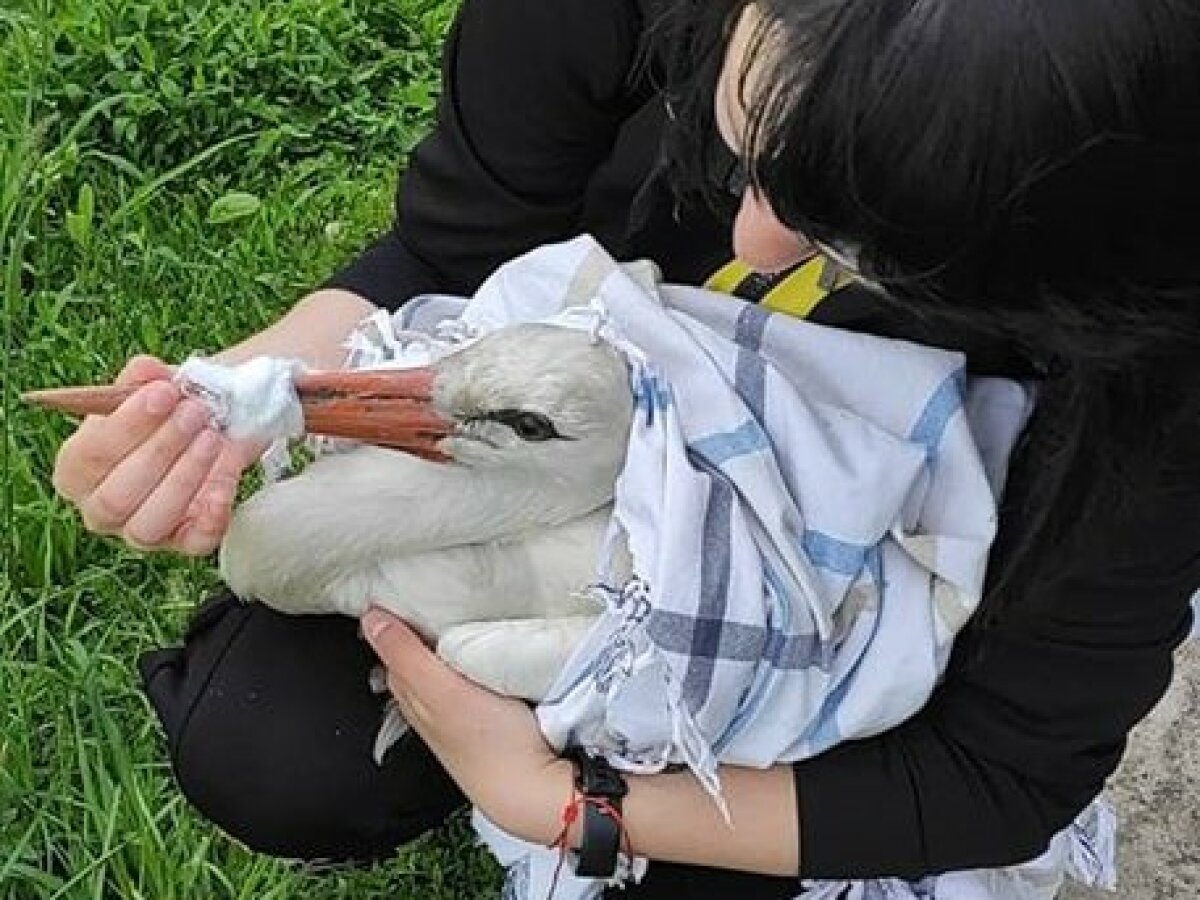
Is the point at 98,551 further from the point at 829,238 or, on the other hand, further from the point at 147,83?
the point at 829,238

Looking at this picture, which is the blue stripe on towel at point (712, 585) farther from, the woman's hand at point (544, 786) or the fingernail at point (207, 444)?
the fingernail at point (207, 444)

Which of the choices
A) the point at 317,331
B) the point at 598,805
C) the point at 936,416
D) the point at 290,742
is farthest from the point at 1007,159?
the point at 290,742

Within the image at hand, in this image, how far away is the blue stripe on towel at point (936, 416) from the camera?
1.42 metres

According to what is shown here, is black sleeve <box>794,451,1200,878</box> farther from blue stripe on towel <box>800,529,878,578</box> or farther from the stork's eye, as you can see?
the stork's eye

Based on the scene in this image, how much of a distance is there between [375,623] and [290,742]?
0.62 ft

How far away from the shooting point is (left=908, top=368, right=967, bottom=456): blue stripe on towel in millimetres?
1423

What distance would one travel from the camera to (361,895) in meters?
1.84

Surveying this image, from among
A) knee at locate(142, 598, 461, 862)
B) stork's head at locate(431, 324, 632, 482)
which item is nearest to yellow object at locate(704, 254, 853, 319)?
stork's head at locate(431, 324, 632, 482)

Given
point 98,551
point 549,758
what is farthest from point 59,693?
point 549,758

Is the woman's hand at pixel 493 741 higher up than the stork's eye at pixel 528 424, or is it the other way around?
the stork's eye at pixel 528 424

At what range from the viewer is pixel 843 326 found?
4.87ft

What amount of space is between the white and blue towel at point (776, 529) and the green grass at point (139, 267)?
17.8 inches

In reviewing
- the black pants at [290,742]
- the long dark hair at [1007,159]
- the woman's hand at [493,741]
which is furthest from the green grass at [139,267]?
the long dark hair at [1007,159]

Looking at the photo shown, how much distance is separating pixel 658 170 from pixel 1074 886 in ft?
2.38
